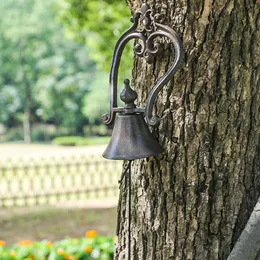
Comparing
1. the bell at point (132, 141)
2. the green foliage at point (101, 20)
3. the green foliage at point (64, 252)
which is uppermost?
the green foliage at point (101, 20)

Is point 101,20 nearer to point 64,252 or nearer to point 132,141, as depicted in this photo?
point 64,252

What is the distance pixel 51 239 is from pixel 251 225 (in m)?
6.12

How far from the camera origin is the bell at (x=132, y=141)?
1.74 metres

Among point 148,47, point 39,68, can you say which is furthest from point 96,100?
point 148,47

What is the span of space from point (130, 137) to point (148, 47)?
0.36 metres

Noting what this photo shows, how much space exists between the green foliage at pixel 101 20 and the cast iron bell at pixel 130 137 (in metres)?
6.21

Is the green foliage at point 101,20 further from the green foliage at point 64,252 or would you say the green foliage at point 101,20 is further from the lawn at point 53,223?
the green foliage at point 64,252

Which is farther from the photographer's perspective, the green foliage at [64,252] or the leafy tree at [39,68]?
the leafy tree at [39,68]

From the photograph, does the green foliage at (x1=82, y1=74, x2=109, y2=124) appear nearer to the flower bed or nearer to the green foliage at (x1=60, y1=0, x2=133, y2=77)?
the green foliage at (x1=60, y1=0, x2=133, y2=77)

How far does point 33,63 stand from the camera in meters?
31.1

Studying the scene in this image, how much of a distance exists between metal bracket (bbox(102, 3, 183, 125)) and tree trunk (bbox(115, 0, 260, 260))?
6 cm

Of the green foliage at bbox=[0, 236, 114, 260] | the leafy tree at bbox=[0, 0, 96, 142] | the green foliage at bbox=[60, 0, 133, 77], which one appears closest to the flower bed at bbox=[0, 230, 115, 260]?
the green foliage at bbox=[0, 236, 114, 260]

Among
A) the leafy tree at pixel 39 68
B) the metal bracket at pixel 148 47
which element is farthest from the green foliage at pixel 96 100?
the metal bracket at pixel 148 47

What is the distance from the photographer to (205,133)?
179 cm
